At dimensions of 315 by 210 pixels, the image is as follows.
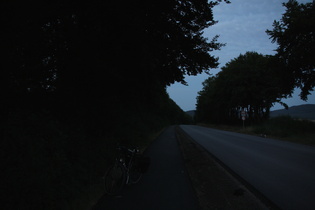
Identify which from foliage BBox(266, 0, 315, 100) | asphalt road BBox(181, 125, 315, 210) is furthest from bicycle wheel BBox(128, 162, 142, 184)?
foliage BBox(266, 0, 315, 100)

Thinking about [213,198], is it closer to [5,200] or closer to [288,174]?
[288,174]

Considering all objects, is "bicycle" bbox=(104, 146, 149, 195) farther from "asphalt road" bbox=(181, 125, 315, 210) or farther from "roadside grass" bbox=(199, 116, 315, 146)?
"roadside grass" bbox=(199, 116, 315, 146)

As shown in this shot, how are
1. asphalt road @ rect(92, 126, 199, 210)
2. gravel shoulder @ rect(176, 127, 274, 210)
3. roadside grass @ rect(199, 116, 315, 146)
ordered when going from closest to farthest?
asphalt road @ rect(92, 126, 199, 210), gravel shoulder @ rect(176, 127, 274, 210), roadside grass @ rect(199, 116, 315, 146)

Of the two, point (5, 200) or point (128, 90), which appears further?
point (128, 90)

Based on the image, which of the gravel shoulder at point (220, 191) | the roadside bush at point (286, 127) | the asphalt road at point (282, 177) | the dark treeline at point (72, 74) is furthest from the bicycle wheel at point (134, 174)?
the roadside bush at point (286, 127)

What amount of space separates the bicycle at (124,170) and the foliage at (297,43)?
66.9 ft

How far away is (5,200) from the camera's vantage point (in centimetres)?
347

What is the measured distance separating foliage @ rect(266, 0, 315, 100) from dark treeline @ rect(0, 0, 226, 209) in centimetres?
1584

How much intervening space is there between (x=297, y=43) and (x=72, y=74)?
22095 mm

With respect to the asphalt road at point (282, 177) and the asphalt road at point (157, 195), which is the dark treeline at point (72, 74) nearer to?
the asphalt road at point (157, 195)

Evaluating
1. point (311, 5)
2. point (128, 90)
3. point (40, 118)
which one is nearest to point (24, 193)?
point (40, 118)

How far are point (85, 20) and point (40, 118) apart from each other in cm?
366

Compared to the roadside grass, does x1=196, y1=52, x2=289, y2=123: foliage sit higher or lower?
higher

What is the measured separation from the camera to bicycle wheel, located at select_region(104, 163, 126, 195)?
20.4 ft
